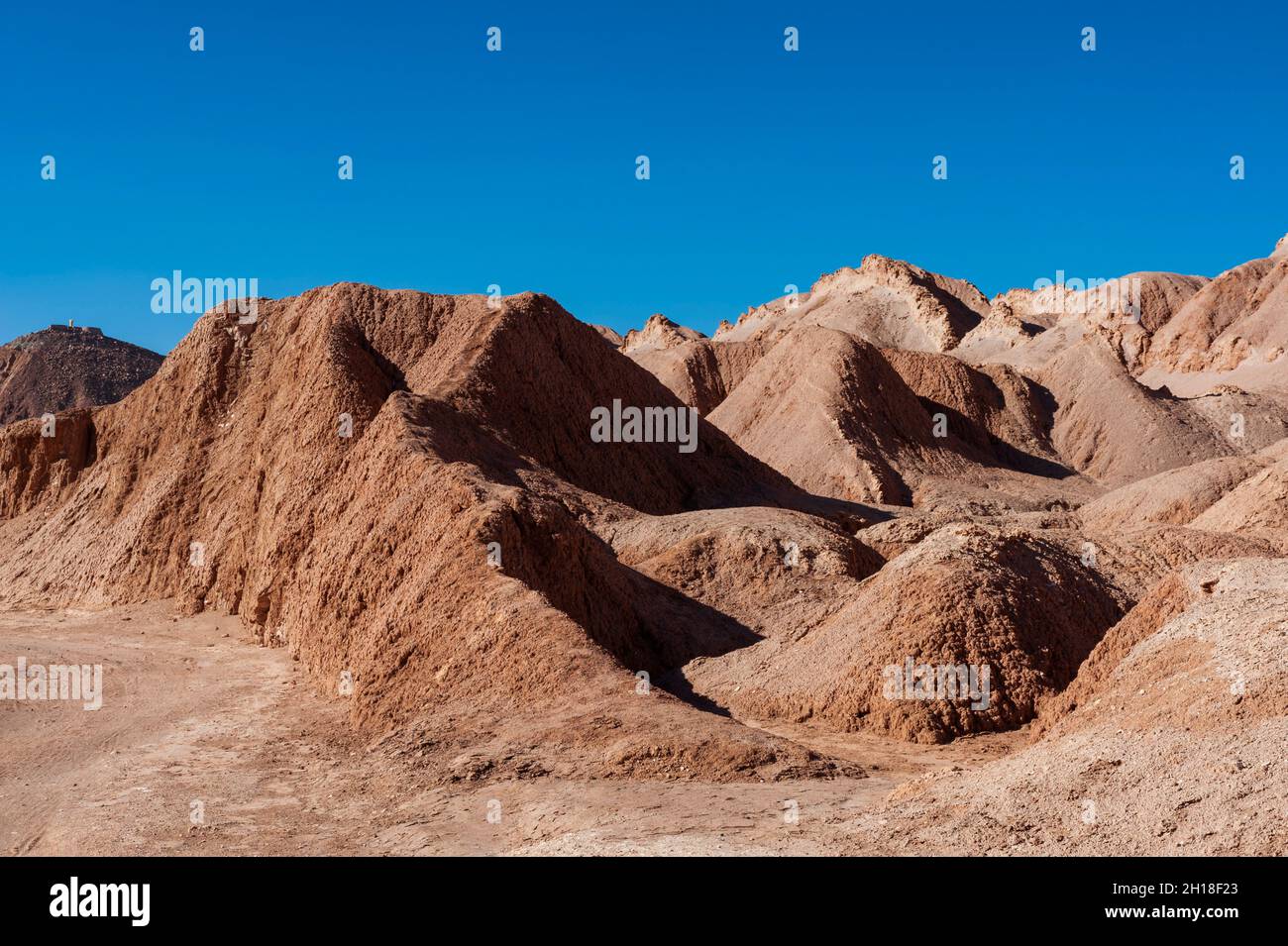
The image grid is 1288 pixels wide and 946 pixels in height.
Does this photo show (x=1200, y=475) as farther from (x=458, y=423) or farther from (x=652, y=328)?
(x=652, y=328)

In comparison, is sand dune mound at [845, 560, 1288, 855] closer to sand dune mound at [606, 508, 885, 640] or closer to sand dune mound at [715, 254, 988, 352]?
sand dune mound at [606, 508, 885, 640]

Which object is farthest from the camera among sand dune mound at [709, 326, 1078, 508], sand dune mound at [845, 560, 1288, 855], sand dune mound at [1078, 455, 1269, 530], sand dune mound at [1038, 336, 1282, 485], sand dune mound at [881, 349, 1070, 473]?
sand dune mound at [881, 349, 1070, 473]

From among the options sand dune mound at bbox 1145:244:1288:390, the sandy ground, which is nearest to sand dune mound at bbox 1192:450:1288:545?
the sandy ground

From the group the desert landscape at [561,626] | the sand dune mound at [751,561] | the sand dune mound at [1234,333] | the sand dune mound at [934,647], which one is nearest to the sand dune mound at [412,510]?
the desert landscape at [561,626]

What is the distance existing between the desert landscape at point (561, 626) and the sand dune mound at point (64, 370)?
167ft

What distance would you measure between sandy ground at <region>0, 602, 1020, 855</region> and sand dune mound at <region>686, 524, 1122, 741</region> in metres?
0.59

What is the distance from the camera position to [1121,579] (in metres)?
18.7

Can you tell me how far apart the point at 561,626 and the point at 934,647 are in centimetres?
473

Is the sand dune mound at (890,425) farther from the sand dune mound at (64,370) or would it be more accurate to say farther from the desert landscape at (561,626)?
the sand dune mound at (64,370)

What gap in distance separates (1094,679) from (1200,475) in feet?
70.6

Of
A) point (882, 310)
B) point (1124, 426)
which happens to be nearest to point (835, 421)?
point (1124, 426)

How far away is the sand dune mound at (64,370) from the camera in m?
77.8

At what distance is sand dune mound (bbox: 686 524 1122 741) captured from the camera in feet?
47.8

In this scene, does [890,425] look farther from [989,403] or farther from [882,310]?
[882,310]
